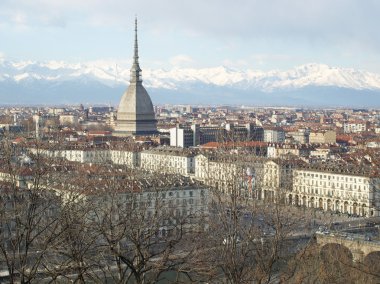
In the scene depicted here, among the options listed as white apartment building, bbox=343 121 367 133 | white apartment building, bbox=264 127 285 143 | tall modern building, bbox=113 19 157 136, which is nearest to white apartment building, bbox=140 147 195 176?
tall modern building, bbox=113 19 157 136

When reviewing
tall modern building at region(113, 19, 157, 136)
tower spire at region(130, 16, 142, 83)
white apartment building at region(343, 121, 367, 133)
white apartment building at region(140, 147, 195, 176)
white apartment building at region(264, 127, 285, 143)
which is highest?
tower spire at region(130, 16, 142, 83)

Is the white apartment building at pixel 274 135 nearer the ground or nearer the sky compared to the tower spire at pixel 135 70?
nearer the ground

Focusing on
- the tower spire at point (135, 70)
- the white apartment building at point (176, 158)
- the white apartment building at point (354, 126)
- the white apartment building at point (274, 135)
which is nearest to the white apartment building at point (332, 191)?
the white apartment building at point (176, 158)

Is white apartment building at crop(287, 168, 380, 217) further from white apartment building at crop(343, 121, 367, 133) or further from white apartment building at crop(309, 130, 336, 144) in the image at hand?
white apartment building at crop(343, 121, 367, 133)

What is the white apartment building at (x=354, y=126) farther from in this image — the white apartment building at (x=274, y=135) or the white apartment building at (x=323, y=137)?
the white apartment building at (x=323, y=137)

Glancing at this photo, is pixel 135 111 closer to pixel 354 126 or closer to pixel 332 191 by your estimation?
pixel 332 191

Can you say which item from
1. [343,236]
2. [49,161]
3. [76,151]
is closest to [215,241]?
[49,161]
